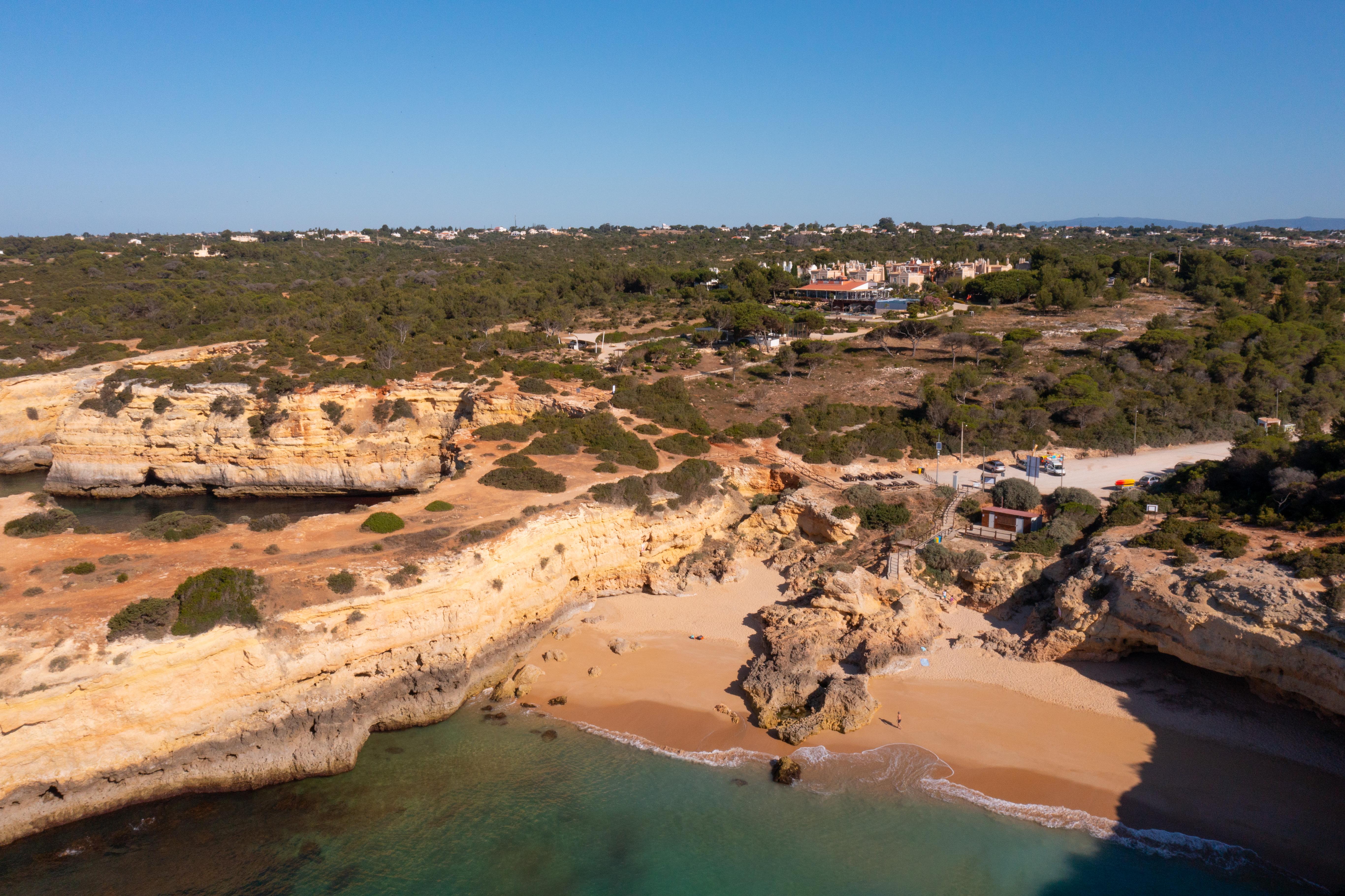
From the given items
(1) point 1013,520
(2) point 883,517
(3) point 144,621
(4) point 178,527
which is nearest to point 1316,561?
(1) point 1013,520

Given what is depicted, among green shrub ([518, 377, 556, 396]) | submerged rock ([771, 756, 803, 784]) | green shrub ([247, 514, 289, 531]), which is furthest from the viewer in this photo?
green shrub ([518, 377, 556, 396])

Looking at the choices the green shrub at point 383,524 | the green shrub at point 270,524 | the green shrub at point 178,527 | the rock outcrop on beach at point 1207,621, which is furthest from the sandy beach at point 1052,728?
the green shrub at point 178,527

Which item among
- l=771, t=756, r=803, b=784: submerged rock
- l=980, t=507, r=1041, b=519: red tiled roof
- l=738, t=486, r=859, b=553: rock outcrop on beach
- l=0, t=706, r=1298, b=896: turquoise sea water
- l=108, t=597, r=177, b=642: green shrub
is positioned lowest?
l=0, t=706, r=1298, b=896: turquoise sea water

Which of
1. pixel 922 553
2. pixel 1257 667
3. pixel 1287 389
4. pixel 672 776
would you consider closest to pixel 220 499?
pixel 672 776

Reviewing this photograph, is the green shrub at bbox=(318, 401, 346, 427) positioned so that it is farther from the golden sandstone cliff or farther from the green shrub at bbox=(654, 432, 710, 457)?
the green shrub at bbox=(654, 432, 710, 457)

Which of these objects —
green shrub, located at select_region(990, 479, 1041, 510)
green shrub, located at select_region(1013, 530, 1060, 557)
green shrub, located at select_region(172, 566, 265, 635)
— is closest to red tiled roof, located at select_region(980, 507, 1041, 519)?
green shrub, located at select_region(990, 479, 1041, 510)

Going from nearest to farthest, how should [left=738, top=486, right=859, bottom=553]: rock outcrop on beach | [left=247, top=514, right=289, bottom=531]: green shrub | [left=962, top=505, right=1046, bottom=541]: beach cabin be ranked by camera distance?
[left=247, top=514, right=289, bottom=531]: green shrub → [left=962, top=505, right=1046, bottom=541]: beach cabin → [left=738, top=486, right=859, bottom=553]: rock outcrop on beach
